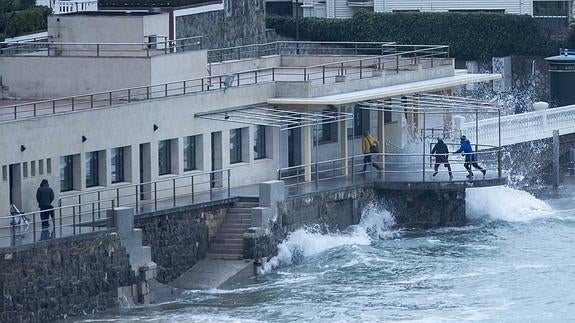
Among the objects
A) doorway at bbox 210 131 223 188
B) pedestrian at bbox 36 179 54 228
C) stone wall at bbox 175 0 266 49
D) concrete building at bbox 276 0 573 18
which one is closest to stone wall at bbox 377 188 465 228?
doorway at bbox 210 131 223 188

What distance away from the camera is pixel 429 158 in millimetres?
67312

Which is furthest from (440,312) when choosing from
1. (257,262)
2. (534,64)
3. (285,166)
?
(534,64)

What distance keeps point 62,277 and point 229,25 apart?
107 ft

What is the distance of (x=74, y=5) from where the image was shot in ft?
273

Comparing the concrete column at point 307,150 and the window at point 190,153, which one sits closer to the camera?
the window at point 190,153

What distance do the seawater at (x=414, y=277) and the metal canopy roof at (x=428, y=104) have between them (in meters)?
2.55

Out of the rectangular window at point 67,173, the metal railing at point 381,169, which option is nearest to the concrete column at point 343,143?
the metal railing at point 381,169

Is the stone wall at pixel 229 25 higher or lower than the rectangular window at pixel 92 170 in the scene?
higher

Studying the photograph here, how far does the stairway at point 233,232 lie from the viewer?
58188 millimetres

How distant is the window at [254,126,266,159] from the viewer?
210 ft

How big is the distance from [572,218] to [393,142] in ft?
20.2

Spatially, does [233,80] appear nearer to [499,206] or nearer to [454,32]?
[499,206]

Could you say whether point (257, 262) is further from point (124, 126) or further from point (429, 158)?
point (429, 158)

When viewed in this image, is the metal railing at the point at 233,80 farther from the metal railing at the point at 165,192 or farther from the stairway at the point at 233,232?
the stairway at the point at 233,232
